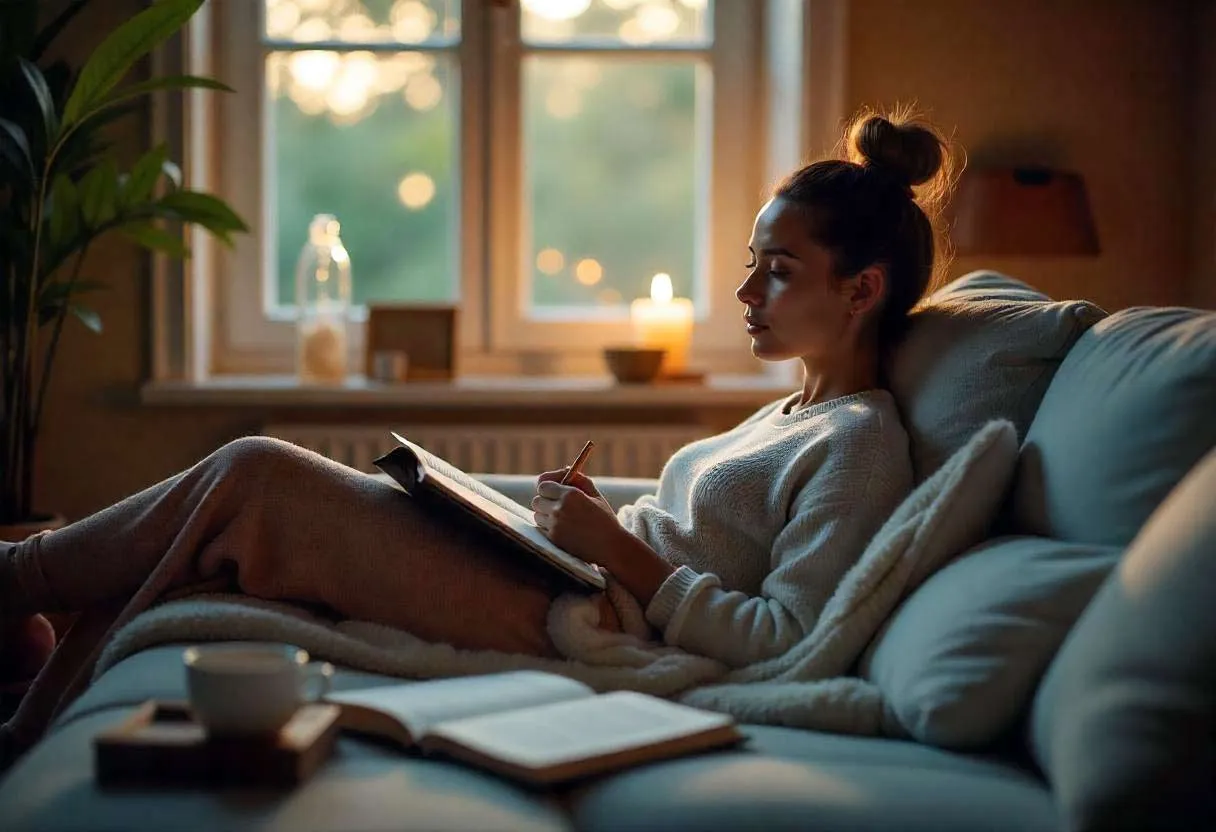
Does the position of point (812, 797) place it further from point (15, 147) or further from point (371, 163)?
point (371, 163)

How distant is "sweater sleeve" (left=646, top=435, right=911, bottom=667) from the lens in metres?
1.58

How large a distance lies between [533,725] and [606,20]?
90.6 inches

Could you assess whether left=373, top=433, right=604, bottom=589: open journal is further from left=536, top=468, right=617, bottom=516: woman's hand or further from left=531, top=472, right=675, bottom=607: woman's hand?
left=536, top=468, right=617, bottom=516: woman's hand

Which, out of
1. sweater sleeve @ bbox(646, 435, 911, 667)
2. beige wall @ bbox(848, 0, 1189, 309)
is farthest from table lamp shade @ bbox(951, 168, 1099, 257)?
sweater sleeve @ bbox(646, 435, 911, 667)

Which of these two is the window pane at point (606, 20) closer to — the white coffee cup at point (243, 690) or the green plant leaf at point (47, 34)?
the green plant leaf at point (47, 34)

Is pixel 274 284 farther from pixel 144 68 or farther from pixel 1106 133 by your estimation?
pixel 1106 133

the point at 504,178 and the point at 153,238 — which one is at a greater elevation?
the point at 504,178

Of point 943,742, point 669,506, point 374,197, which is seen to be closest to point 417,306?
point 374,197

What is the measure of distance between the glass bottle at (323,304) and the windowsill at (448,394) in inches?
2.1

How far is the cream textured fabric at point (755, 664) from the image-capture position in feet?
4.89

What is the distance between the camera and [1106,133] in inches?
125

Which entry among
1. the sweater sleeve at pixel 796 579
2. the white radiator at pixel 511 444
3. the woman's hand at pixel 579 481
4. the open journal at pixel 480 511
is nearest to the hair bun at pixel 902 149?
the sweater sleeve at pixel 796 579

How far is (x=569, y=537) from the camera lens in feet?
5.53

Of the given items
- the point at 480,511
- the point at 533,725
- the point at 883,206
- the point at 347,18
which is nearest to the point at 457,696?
the point at 533,725
